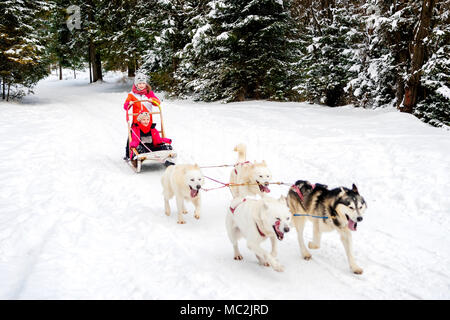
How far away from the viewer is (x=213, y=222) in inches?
197

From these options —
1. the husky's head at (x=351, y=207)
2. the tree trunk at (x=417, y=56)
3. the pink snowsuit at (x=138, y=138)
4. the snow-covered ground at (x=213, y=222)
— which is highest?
the tree trunk at (x=417, y=56)

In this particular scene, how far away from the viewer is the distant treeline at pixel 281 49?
1002cm

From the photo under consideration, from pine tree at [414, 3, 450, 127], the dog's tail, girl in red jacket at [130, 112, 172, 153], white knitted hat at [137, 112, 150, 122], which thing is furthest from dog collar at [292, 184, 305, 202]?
pine tree at [414, 3, 450, 127]

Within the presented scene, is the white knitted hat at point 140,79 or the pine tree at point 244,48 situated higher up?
the pine tree at point 244,48

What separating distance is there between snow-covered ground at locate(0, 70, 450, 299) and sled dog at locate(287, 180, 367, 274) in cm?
33

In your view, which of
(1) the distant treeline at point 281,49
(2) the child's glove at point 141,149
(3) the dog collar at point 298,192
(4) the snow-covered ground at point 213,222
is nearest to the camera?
(4) the snow-covered ground at point 213,222

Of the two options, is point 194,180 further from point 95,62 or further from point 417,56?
point 95,62

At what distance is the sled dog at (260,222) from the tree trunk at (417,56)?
8.78 meters

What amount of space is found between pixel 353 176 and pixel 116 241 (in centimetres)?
467

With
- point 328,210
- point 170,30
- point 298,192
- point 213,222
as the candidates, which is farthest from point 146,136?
point 170,30

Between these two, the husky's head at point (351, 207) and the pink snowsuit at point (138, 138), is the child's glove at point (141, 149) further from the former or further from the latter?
the husky's head at point (351, 207)

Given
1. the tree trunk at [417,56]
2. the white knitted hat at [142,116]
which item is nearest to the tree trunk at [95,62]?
the white knitted hat at [142,116]

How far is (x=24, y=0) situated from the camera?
17.2 m

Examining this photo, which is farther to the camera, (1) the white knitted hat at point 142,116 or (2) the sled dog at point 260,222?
(1) the white knitted hat at point 142,116
